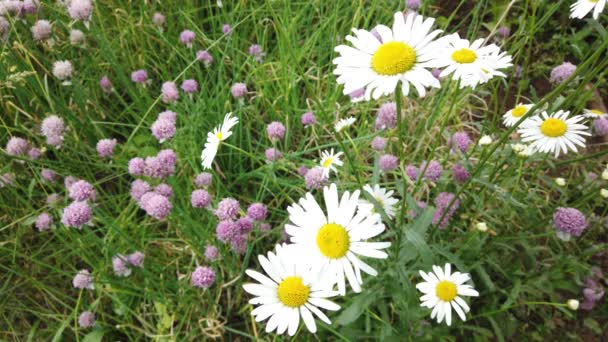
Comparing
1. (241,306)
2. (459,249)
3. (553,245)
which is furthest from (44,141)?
(553,245)

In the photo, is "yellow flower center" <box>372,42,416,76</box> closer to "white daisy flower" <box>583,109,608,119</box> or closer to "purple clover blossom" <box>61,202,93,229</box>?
"white daisy flower" <box>583,109,608,119</box>

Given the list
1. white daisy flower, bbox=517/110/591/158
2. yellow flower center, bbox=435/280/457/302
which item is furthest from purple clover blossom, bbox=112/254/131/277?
white daisy flower, bbox=517/110/591/158

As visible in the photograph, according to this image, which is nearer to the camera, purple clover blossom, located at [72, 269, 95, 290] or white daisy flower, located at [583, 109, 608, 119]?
white daisy flower, located at [583, 109, 608, 119]

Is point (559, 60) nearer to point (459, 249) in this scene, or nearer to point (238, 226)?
point (459, 249)

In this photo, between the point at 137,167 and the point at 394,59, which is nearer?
the point at 394,59

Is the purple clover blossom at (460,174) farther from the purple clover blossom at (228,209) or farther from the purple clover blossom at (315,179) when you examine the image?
the purple clover blossom at (228,209)

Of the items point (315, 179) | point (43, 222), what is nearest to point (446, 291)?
point (315, 179)

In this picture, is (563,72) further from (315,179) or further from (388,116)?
(315,179)
